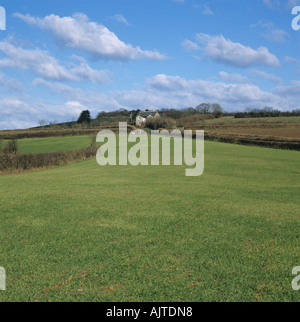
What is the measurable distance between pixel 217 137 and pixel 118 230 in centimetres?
4935

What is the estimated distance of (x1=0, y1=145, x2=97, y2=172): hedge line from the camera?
3344 centimetres

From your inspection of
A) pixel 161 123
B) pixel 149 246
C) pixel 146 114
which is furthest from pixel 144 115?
pixel 149 246

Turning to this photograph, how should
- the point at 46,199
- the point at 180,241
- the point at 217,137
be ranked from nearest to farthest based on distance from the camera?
1. the point at 180,241
2. the point at 46,199
3. the point at 217,137

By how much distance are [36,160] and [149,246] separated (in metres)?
32.1

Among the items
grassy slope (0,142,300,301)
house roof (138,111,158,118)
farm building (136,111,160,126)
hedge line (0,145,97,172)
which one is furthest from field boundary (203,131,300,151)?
house roof (138,111,158,118)

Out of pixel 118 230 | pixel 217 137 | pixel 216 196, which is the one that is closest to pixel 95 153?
pixel 217 137

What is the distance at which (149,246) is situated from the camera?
6.68m

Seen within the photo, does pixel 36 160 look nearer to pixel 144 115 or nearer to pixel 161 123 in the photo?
pixel 161 123

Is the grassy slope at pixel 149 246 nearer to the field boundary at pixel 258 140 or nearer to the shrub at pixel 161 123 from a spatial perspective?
the field boundary at pixel 258 140

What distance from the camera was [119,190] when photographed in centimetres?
1373

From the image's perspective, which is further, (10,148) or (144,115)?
(144,115)

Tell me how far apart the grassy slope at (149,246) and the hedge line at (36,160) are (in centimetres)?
2352

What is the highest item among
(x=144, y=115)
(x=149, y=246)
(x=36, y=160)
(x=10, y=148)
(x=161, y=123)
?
(x=144, y=115)
